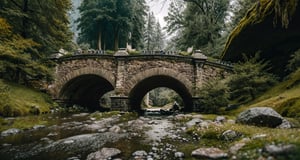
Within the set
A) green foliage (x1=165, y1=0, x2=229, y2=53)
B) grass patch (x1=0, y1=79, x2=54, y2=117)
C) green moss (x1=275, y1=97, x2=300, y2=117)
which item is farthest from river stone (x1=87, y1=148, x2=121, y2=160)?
green foliage (x1=165, y1=0, x2=229, y2=53)

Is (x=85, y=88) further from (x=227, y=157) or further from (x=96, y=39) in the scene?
(x=227, y=157)

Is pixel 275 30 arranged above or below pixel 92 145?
above

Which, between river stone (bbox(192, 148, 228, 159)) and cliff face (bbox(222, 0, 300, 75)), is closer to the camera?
river stone (bbox(192, 148, 228, 159))

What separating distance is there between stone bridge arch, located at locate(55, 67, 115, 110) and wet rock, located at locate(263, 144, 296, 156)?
56.5 ft

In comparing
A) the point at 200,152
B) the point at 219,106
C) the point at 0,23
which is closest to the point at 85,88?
the point at 0,23

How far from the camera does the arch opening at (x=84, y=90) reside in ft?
73.1

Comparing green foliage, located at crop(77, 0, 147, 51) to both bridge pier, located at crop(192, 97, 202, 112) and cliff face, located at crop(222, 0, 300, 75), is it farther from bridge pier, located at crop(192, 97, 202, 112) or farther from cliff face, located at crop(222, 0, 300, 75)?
bridge pier, located at crop(192, 97, 202, 112)

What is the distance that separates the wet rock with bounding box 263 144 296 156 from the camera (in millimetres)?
3861

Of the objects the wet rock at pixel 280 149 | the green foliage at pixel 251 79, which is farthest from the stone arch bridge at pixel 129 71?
the wet rock at pixel 280 149

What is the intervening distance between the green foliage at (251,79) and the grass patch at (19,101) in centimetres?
1344

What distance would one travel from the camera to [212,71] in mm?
20094

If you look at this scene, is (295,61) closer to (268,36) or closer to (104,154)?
(268,36)

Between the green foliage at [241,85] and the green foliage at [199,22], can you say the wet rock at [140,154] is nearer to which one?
the green foliage at [241,85]

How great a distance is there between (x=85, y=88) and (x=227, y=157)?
22846mm
